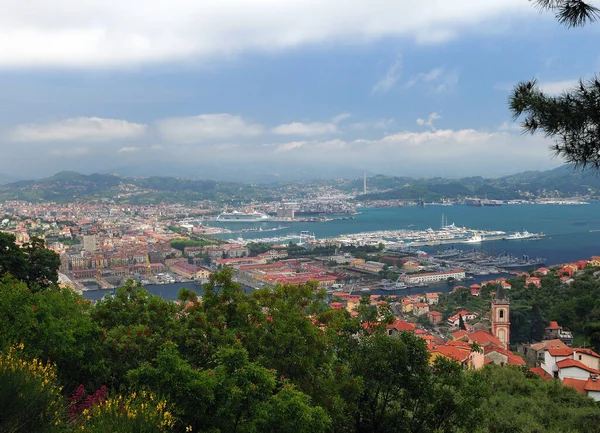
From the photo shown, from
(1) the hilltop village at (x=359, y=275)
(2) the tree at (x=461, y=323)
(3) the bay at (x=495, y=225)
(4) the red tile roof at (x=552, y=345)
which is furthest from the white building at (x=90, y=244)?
(4) the red tile roof at (x=552, y=345)

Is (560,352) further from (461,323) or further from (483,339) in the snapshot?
(461,323)

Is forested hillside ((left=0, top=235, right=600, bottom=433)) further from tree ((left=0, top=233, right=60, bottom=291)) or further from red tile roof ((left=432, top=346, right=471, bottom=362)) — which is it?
tree ((left=0, top=233, right=60, bottom=291))

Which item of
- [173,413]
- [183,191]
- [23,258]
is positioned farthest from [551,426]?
[183,191]

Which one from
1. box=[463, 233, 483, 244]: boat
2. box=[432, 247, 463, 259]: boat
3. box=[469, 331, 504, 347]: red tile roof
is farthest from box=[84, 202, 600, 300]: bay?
box=[469, 331, 504, 347]: red tile roof

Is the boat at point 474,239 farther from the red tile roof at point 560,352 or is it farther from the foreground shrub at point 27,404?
the foreground shrub at point 27,404

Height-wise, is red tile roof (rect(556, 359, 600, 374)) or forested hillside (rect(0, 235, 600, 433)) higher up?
forested hillside (rect(0, 235, 600, 433))
